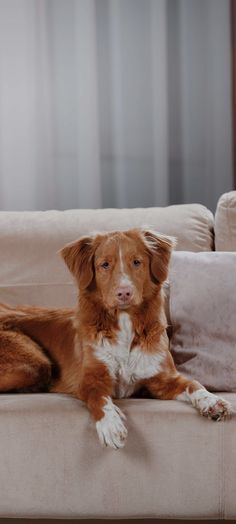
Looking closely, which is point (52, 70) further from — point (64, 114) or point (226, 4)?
point (226, 4)

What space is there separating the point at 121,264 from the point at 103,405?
0.38 metres

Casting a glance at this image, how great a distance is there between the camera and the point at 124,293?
210 centimetres

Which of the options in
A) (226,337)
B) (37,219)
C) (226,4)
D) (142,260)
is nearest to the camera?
(142,260)

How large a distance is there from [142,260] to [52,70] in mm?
1868

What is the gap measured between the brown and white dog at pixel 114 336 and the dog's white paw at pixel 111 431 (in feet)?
0.28

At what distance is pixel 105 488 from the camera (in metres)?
2.02

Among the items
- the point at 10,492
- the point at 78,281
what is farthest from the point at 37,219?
the point at 10,492

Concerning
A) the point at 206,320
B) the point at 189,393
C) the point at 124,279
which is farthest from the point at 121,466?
the point at 206,320

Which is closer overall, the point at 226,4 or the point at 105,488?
the point at 105,488

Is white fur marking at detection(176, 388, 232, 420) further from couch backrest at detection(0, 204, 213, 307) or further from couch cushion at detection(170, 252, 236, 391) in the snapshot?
couch backrest at detection(0, 204, 213, 307)

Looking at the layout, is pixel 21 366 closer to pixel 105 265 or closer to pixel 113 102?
pixel 105 265

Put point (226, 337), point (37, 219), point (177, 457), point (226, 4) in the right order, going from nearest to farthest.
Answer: point (177, 457), point (226, 337), point (37, 219), point (226, 4)

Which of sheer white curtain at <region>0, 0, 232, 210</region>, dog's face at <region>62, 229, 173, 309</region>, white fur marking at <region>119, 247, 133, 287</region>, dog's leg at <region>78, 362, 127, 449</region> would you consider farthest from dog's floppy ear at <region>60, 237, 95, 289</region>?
sheer white curtain at <region>0, 0, 232, 210</region>

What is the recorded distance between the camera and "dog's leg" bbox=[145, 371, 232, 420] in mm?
2002
